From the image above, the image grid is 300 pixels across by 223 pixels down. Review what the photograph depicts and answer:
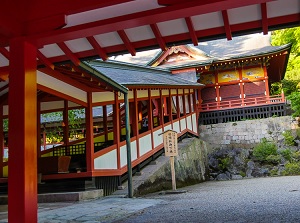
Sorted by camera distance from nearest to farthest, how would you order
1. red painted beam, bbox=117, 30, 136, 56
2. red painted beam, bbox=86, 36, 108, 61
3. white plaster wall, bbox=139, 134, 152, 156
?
1. red painted beam, bbox=117, 30, 136, 56
2. red painted beam, bbox=86, 36, 108, 61
3. white plaster wall, bbox=139, 134, 152, 156

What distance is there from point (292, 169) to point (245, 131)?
12.6 feet

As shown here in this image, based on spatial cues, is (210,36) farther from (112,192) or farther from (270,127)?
(270,127)

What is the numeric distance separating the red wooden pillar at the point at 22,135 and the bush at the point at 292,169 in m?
13.8

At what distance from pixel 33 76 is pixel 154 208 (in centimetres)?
368

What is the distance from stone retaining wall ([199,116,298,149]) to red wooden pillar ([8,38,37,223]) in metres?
15.5

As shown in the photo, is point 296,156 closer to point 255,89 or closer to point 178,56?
point 255,89

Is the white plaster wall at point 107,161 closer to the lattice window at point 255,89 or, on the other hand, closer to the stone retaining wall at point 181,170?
the stone retaining wall at point 181,170

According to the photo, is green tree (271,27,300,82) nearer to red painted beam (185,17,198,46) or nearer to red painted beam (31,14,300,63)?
red painted beam (31,14,300,63)

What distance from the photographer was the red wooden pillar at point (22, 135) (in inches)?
145

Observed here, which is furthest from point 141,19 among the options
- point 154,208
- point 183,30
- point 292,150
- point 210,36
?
point 292,150

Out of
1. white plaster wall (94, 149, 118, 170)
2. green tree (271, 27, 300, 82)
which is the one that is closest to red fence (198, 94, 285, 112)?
green tree (271, 27, 300, 82)

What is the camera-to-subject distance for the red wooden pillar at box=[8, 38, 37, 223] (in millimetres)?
3684

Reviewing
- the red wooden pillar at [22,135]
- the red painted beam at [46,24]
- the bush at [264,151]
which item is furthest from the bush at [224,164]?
the red painted beam at [46,24]

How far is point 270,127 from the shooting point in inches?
708
